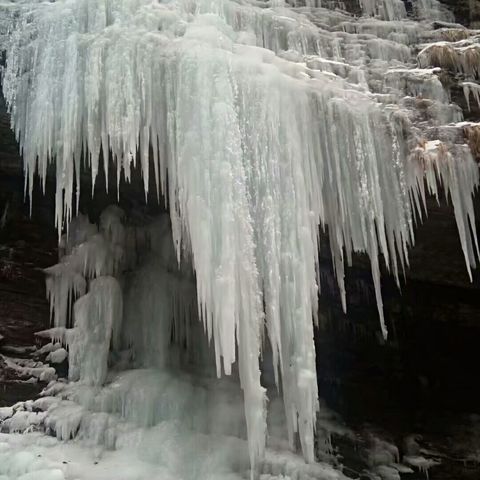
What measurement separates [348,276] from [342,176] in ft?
10.4

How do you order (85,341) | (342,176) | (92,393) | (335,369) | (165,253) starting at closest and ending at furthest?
(342,176) → (92,393) → (85,341) → (165,253) → (335,369)

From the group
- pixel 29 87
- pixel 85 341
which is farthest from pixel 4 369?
pixel 29 87

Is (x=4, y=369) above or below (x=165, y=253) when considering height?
below

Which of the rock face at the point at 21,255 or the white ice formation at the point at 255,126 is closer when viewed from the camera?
the white ice formation at the point at 255,126

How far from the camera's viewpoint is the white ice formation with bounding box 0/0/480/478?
5.45m

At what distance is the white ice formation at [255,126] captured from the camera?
5.45 m

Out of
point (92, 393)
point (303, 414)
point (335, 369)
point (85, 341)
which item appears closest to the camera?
point (303, 414)

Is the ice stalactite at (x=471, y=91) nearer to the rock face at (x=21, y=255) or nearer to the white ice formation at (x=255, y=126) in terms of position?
the white ice formation at (x=255, y=126)

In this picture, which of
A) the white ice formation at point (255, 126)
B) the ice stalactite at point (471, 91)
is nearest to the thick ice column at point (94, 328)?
the white ice formation at point (255, 126)

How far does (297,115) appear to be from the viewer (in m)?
5.98

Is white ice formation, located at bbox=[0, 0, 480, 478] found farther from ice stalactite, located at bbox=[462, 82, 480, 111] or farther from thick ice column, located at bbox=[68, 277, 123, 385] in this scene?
thick ice column, located at bbox=[68, 277, 123, 385]

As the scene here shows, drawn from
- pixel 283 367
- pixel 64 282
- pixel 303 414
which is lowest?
pixel 303 414

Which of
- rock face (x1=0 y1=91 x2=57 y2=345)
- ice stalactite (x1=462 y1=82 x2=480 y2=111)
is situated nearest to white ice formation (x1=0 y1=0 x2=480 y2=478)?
ice stalactite (x1=462 y1=82 x2=480 y2=111)

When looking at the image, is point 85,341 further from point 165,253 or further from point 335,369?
point 335,369
